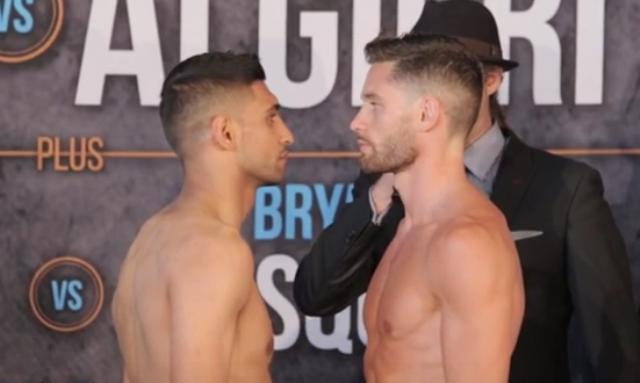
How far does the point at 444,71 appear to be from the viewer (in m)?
2.64

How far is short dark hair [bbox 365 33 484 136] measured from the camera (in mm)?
2629

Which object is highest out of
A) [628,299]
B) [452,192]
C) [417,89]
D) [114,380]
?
[417,89]

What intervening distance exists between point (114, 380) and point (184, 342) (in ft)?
4.19

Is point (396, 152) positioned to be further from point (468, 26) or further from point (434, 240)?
point (468, 26)

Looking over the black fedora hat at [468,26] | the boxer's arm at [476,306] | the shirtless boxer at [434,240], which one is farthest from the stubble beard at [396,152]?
the black fedora hat at [468,26]

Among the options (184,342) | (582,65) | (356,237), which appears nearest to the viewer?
(184,342)

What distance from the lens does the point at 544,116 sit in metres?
3.66

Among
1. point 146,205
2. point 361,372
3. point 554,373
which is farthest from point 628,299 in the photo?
point 146,205

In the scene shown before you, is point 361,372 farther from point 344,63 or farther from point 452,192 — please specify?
point 452,192

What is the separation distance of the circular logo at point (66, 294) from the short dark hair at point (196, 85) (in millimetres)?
958

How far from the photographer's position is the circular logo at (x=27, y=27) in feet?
12.3

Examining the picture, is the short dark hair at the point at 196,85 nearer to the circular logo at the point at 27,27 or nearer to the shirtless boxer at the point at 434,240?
the shirtless boxer at the point at 434,240

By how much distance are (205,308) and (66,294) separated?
48.8 inches

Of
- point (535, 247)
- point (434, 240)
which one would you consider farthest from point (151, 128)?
point (434, 240)
